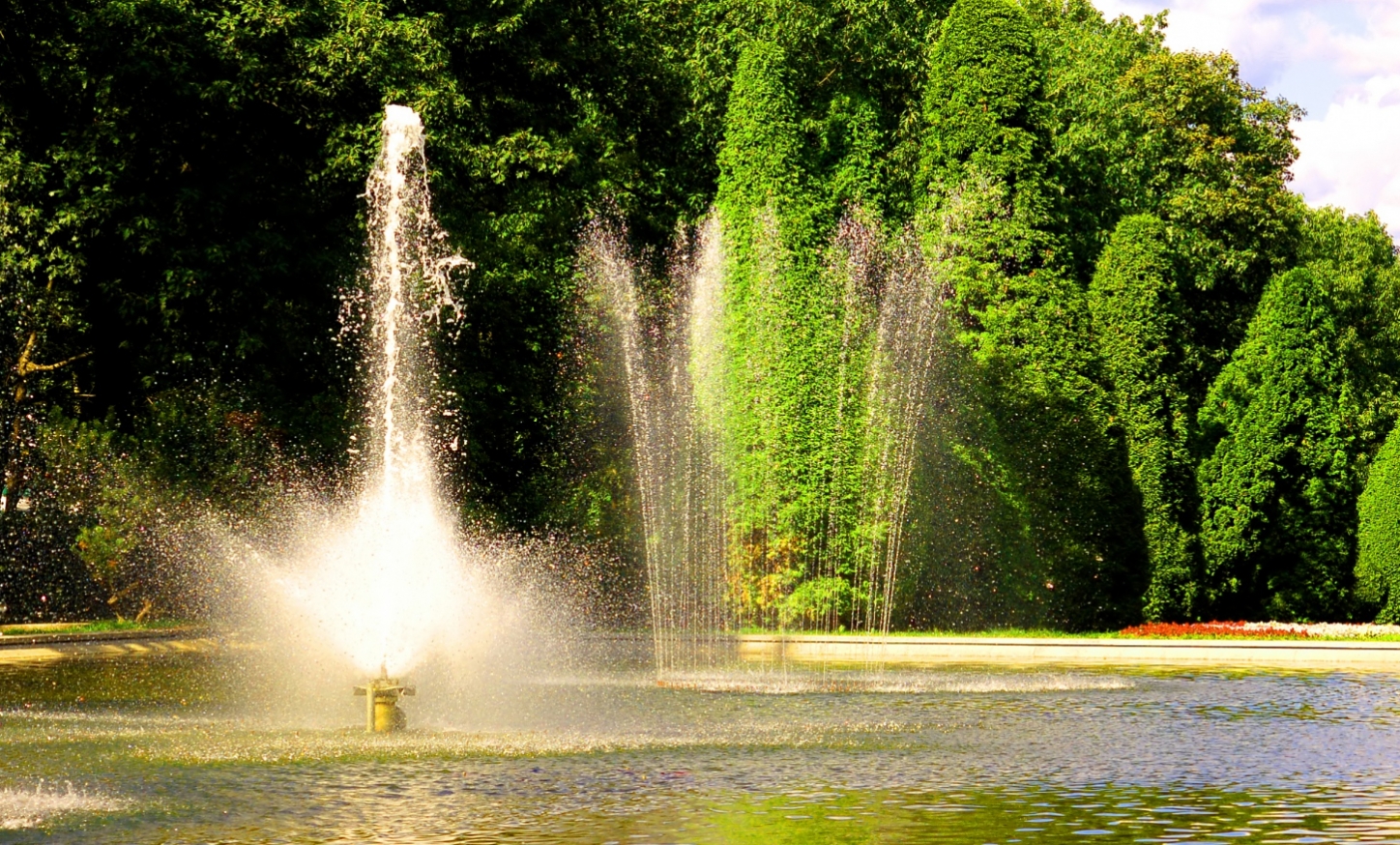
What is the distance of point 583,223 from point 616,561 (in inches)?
331

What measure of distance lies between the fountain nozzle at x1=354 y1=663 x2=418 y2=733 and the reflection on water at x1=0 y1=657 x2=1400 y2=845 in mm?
326

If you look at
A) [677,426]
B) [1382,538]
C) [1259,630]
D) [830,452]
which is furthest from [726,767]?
[1382,538]

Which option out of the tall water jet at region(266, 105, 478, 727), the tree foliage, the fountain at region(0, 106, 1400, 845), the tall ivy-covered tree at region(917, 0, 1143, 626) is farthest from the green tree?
the tall water jet at region(266, 105, 478, 727)

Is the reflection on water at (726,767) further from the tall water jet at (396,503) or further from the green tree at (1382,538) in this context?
the green tree at (1382,538)

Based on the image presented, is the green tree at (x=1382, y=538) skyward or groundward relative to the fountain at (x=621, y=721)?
skyward

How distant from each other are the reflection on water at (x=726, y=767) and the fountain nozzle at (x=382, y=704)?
0.33 m

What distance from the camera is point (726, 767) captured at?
14.5m

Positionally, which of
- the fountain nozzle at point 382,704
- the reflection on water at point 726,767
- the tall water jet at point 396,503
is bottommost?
the reflection on water at point 726,767

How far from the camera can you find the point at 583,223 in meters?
40.4

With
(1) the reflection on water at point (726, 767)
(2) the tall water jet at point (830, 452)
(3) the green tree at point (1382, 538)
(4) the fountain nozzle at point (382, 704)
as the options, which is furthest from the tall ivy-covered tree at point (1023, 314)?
(4) the fountain nozzle at point (382, 704)

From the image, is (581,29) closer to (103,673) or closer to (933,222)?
(933,222)

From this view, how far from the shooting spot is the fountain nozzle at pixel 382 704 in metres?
16.6

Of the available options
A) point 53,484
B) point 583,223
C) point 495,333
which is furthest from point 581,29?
point 53,484

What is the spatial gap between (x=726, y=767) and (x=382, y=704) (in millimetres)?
3994
